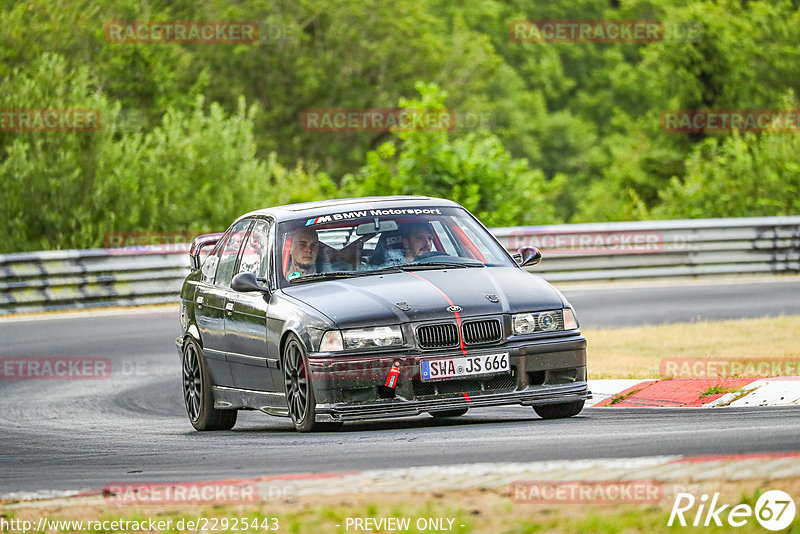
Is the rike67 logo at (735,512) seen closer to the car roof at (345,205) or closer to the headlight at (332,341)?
the headlight at (332,341)

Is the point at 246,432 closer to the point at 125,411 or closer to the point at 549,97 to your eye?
the point at 125,411

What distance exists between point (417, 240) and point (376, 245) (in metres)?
0.31

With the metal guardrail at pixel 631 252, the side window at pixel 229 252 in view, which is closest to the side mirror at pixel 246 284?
the side window at pixel 229 252

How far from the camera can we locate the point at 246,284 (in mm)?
9836

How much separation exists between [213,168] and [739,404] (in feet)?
70.6

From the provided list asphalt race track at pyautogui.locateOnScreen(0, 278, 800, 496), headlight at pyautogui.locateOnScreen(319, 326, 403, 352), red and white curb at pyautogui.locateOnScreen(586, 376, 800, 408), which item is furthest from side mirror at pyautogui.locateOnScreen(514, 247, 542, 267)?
headlight at pyautogui.locateOnScreen(319, 326, 403, 352)

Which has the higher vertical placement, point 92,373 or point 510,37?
point 510,37

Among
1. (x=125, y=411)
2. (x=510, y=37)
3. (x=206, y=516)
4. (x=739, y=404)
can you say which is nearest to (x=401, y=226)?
(x=739, y=404)

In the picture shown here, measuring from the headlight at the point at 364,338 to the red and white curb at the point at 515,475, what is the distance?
2.03 meters

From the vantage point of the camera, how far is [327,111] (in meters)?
55.8

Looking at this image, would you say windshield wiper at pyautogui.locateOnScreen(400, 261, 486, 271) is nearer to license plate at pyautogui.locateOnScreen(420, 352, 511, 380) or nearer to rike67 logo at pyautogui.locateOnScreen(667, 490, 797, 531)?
license plate at pyautogui.locateOnScreen(420, 352, 511, 380)

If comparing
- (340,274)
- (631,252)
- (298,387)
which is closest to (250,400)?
(298,387)

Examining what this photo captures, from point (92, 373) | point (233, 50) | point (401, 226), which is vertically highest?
point (233, 50)

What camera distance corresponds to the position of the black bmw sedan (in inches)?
347
